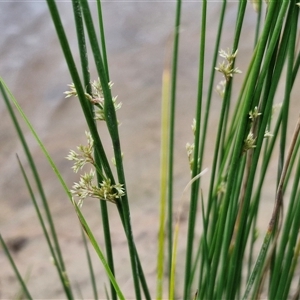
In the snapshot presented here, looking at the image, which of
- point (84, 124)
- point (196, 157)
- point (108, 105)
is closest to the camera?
point (108, 105)

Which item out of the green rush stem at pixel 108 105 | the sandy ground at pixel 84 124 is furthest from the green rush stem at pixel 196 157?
the sandy ground at pixel 84 124

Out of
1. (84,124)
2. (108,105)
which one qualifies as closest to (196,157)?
(108,105)

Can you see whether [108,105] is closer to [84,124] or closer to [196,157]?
[196,157]

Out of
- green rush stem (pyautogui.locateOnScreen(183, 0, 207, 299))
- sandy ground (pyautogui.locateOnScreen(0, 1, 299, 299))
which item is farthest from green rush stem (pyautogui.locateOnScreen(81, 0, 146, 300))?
sandy ground (pyautogui.locateOnScreen(0, 1, 299, 299))

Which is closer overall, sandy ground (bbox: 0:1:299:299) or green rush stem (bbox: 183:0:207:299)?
green rush stem (bbox: 183:0:207:299)

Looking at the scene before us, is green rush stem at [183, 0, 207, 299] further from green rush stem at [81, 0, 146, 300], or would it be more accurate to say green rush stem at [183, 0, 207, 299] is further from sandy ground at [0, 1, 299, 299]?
sandy ground at [0, 1, 299, 299]

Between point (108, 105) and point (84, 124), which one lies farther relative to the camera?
point (84, 124)

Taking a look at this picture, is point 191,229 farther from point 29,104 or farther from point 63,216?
point 29,104

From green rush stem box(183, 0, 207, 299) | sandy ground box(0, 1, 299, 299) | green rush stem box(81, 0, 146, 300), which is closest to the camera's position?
green rush stem box(81, 0, 146, 300)

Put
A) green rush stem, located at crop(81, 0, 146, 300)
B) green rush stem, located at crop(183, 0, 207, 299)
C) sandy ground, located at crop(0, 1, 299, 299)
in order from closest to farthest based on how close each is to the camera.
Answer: green rush stem, located at crop(81, 0, 146, 300), green rush stem, located at crop(183, 0, 207, 299), sandy ground, located at crop(0, 1, 299, 299)

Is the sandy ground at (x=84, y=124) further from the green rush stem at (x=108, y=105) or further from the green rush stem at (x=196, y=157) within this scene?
the green rush stem at (x=108, y=105)
